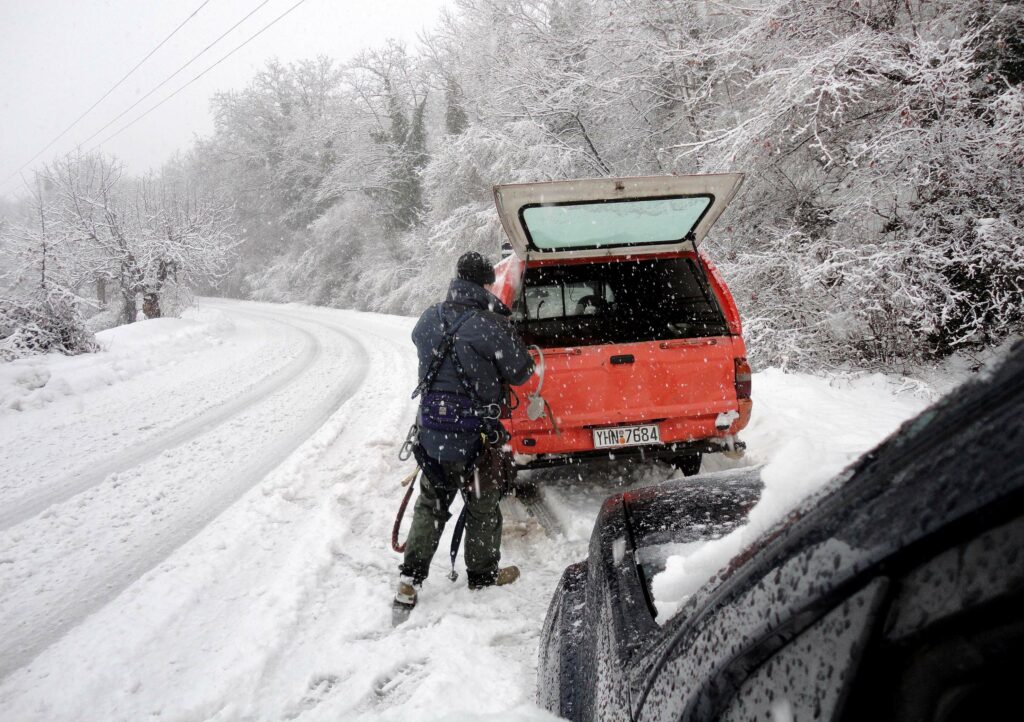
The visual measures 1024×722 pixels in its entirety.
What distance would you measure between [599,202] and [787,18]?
20.6 feet

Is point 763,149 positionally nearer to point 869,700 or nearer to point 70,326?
point 869,700

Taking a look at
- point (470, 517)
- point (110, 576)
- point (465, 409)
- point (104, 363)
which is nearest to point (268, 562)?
point (110, 576)

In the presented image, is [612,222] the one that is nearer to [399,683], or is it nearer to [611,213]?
[611,213]

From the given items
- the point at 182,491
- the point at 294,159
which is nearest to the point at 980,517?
the point at 182,491

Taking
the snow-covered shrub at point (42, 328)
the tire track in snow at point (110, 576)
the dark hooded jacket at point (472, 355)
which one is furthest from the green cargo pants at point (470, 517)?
the snow-covered shrub at point (42, 328)

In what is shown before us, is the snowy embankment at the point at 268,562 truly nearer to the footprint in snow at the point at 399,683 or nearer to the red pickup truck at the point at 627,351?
the footprint in snow at the point at 399,683

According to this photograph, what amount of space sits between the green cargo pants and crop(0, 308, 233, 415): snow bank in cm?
921

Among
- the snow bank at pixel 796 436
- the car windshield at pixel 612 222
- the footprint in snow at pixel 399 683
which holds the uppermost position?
the car windshield at pixel 612 222

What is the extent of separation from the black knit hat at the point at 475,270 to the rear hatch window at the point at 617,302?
1.02 metres

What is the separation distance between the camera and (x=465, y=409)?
2.85 meters

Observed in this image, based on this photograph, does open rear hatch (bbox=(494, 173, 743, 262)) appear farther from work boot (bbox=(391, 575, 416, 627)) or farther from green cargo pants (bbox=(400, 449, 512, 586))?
work boot (bbox=(391, 575, 416, 627))

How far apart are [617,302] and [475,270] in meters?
1.92

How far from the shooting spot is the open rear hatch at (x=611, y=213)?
329 cm

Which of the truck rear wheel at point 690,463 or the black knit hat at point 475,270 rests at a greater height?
the black knit hat at point 475,270
